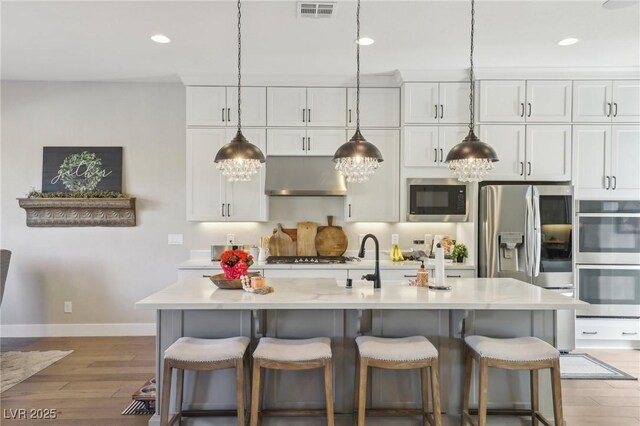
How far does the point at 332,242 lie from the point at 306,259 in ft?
1.54

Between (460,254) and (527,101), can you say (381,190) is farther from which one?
(527,101)

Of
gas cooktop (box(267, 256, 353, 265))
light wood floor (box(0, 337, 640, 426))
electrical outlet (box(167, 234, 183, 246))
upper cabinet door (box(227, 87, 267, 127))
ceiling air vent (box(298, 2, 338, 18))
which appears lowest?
light wood floor (box(0, 337, 640, 426))

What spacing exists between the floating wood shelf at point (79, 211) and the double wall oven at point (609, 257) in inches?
197

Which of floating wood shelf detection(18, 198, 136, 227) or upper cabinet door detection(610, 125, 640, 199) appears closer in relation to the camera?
upper cabinet door detection(610, 125, 640, 199)

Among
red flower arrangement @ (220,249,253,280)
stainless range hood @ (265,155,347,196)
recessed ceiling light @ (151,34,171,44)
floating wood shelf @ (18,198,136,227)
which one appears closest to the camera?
red flower arrangement @ (220,249,253,280)

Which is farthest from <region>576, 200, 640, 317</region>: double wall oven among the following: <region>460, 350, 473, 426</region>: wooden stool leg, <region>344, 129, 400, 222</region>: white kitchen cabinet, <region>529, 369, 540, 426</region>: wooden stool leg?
<region>460, 350, 473, 426</region>: wooden stool leg

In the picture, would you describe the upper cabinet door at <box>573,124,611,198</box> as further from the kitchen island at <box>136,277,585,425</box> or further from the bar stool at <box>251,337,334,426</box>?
the bar stool at <box>251,337,334,426</box>

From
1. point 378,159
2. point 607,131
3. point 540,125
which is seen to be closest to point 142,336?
point 378,159

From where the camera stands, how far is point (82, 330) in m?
4.73

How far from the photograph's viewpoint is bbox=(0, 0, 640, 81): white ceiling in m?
3.02

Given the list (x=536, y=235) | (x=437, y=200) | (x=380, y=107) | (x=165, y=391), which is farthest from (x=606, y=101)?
(x=165, y=391)

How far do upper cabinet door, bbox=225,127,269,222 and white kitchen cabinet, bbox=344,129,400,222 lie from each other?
0.97m

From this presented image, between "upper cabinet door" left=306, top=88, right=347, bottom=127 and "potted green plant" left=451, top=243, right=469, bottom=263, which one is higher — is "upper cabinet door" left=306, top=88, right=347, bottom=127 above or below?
above

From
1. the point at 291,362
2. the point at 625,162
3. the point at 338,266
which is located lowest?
the point at 291,362
